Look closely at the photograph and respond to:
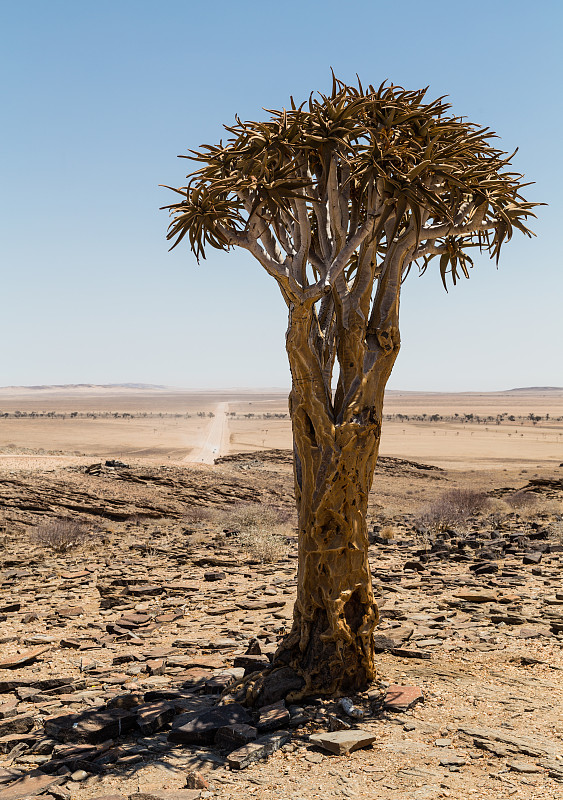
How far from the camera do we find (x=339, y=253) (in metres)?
6.17

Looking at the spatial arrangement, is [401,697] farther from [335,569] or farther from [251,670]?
[251,670]

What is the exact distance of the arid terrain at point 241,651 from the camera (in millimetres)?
4645

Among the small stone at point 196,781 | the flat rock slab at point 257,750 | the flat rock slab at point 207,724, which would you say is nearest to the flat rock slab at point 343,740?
the flat rock slab at point 257,750

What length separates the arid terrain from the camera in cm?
464

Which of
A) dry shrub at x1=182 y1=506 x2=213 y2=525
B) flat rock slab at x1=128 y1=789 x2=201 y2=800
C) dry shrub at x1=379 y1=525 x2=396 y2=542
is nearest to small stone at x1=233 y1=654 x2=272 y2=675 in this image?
flat rock slab at x1=128 y1=789 x2=201 y2=800

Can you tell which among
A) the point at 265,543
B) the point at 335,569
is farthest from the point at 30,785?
the point at 265,543

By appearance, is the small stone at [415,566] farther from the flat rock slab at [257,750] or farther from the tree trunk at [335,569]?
the flat rock slab at [257,750]

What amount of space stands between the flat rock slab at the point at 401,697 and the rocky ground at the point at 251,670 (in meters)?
0.02

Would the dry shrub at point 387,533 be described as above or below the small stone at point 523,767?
below

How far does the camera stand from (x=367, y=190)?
6039mm

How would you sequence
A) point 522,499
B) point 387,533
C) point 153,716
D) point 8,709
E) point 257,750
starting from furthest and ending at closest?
point 522,499 < point 387,533 < point 8,709 < point 153,716 < point 257,750

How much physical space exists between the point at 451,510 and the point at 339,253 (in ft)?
45.4

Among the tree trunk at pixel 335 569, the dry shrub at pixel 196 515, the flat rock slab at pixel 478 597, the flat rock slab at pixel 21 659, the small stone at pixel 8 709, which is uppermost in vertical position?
the tree trunk at pixel 335 569

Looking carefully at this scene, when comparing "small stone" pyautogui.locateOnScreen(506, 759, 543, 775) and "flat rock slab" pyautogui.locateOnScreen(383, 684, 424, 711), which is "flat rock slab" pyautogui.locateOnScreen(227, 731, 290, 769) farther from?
"small stone" pyautogui.locateOnScreen(506, 759, 543, 775)
